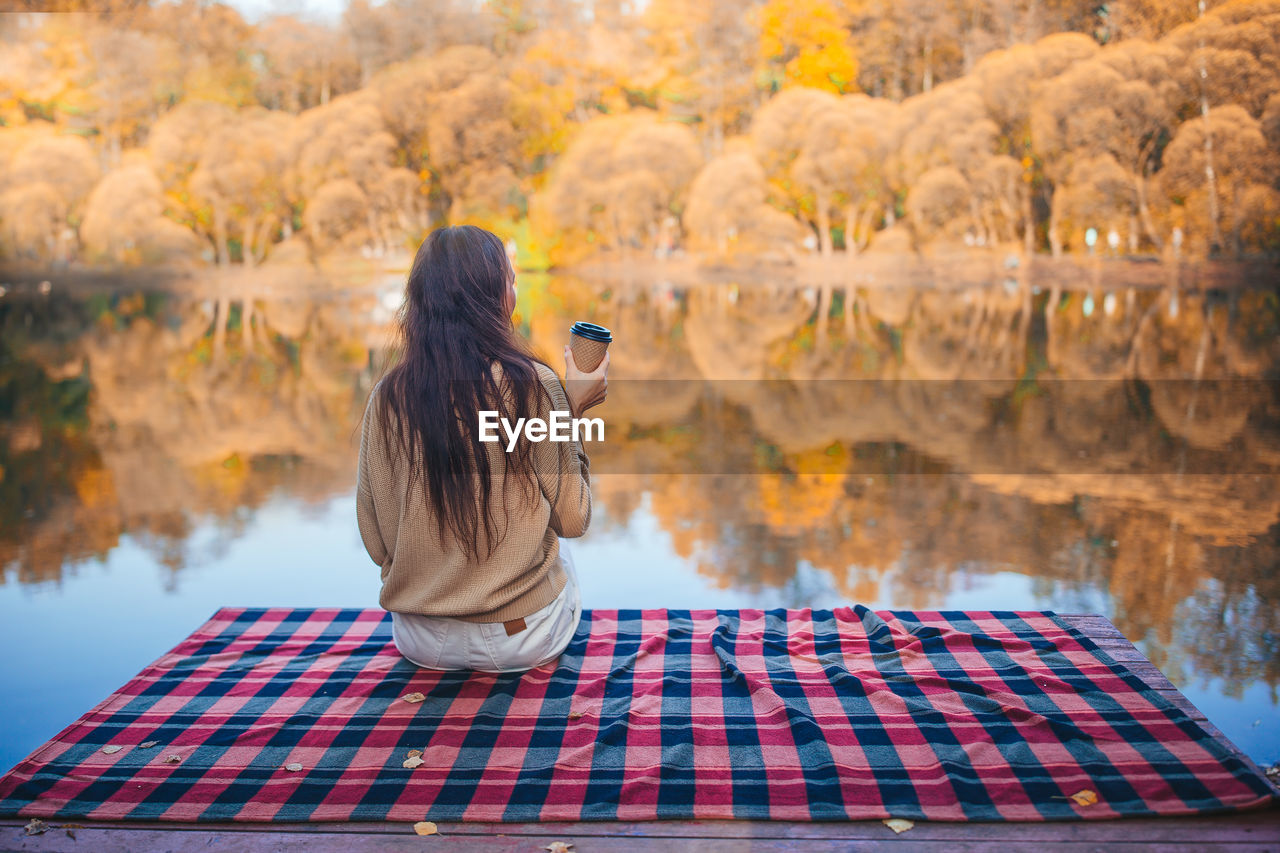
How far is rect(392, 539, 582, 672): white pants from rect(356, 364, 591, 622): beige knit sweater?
6cm

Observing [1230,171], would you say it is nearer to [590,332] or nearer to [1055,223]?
[1055,223]

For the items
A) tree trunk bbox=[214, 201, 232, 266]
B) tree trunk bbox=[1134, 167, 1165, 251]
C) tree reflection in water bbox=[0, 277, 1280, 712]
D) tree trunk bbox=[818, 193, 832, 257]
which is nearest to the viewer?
tree reflection in water bbox=[0, 277, 1280, 712]

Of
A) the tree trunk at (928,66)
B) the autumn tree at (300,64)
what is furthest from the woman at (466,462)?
the autumn tree at (300,64)

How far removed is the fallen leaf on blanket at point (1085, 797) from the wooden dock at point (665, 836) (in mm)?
41

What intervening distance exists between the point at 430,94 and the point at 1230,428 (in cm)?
1492

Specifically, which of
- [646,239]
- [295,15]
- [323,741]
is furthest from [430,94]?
[323,741]

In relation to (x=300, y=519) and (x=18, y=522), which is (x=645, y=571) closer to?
(x=300, y=519)

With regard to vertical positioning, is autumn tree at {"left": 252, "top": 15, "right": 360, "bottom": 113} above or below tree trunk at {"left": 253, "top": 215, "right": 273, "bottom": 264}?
above

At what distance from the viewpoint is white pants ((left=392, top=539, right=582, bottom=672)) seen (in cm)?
197

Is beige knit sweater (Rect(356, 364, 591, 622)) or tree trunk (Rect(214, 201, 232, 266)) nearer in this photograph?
beige knit sweater (Rect(356, 364, 591, 622))

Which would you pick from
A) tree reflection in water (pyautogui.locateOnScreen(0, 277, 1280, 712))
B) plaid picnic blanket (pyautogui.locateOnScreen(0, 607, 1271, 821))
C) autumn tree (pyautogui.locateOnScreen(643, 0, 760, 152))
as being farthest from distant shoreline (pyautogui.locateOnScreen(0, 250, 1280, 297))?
plaid picnic blanket (pyautogui.locateOnScreen(0, 607, 1271, 821))

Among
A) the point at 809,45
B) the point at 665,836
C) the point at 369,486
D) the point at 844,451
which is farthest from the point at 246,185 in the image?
the point at 665,836

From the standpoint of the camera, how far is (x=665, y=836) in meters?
1.52

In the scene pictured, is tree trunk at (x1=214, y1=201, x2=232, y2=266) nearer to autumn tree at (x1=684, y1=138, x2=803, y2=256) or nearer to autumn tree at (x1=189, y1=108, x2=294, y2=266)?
autumn tree at (x1=189, y1=108, x2=294, y2=266)
